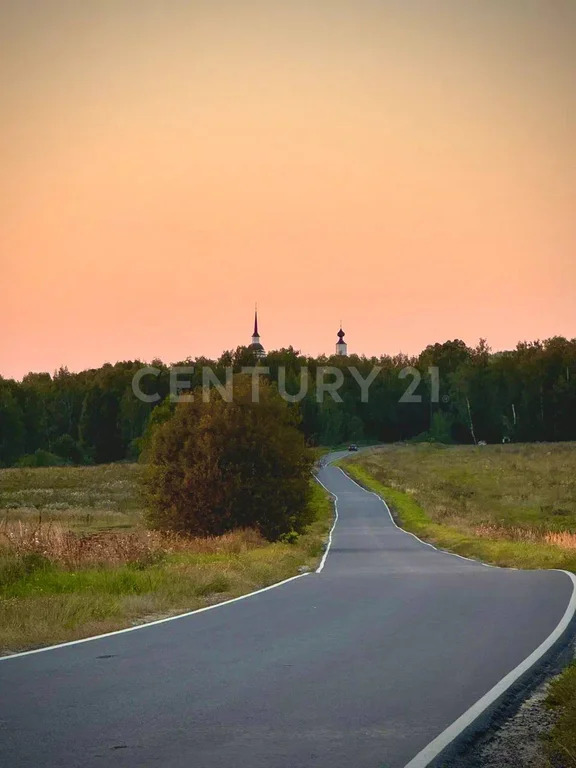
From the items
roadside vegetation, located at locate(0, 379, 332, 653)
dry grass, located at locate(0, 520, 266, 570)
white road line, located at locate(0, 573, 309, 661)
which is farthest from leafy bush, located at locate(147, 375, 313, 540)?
white road line, located at locate(0, 573, 309, 661)

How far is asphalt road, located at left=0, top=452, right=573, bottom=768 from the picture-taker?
780 cm

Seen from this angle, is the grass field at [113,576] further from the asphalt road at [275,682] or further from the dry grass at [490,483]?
the dry grass at [490,483]

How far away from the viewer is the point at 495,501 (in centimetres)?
6969

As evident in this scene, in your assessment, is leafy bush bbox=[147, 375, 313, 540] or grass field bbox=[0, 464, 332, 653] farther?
leafy bush bbox=[147, 375, 313, 540]

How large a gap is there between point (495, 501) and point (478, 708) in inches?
2425

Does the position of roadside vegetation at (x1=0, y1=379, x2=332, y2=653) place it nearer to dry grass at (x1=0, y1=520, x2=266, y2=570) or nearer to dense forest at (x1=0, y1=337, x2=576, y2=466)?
dry grass at (x1=0, y1=520, x2=266, y2=570)

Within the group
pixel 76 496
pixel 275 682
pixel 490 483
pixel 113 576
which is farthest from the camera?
pixel 76 496

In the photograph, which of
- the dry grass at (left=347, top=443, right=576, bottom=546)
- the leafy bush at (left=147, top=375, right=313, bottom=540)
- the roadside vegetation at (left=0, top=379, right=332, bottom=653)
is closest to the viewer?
the roadside vegetation at (left=0, top=379, right=332, bottom=653)

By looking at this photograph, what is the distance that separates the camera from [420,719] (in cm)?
894

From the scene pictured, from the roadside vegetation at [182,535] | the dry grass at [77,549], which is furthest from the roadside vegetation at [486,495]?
the dry grass at [77,549]

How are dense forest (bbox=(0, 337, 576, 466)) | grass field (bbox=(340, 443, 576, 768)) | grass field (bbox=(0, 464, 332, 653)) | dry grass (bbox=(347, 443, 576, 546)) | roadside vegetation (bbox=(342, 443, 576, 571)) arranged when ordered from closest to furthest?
grass field (bbox=(0, 464, 332, 653)), grass field (bbox=(340, 443, 576, 768)), roadside vegetation (bbox=(342, 443, 576, 571)), dry grass (bbox=(347, 443, 576, 546)), dense forest (bbox=(0, 337, 576, 466))

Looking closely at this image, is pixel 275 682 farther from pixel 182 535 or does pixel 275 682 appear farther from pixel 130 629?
pixel 182 535

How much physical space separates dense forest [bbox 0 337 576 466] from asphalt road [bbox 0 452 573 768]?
→ 5000 inches

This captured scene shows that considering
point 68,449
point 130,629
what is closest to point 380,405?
point 68,449
